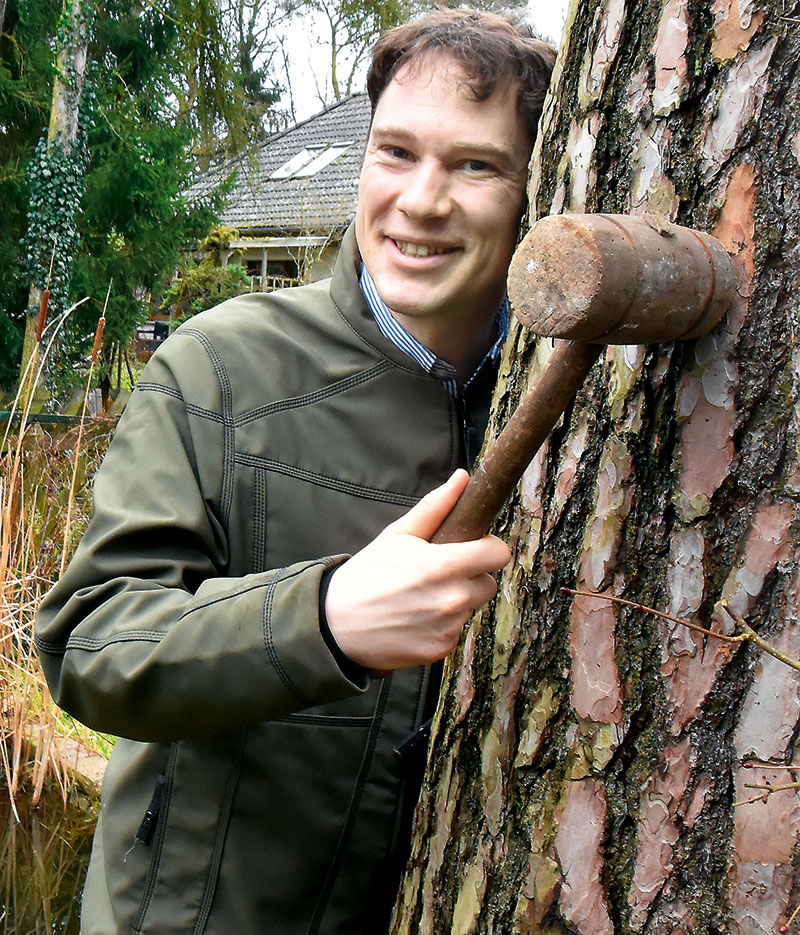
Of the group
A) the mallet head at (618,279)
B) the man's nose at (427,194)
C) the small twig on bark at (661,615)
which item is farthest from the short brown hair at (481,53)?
the small twig on bark at (661,615)

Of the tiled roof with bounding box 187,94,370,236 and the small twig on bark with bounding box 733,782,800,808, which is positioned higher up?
the tiled roof with bounding box 187,94,370,236

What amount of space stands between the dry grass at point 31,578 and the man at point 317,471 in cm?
215

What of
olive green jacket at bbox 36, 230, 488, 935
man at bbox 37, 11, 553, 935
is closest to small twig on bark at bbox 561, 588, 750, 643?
man at bbox 37, 11, 553, 935

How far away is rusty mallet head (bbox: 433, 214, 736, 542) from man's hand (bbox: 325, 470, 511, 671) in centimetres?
7

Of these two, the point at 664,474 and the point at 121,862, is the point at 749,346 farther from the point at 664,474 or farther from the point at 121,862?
the point at 121,862

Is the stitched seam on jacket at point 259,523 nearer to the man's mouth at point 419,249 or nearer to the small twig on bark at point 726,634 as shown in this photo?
the man's mouth at point 419,249

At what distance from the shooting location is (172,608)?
123cm

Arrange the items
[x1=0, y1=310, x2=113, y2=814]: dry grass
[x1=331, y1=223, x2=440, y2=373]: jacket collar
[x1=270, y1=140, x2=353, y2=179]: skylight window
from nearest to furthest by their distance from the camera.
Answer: [x1=331, y1=223, x2=440, y2=373]: jacket collar < [x1=0, y1=310, x2=113, y2=814]: dry grass < [x1=270, y1=140, x2=353, y2=179]: skylight window

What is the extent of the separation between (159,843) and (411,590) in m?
0.74

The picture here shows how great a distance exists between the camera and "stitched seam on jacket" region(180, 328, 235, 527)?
148 centimetres

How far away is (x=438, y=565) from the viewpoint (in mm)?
1071

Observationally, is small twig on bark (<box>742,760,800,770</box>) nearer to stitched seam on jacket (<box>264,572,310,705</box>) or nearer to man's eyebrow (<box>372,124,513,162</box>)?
stitched seam on jacket (<box>264,572,310,705</box>)

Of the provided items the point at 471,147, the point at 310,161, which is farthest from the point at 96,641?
the point at 310,161

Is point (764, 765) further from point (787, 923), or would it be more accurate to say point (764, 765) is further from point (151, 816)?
point (151, 816)
